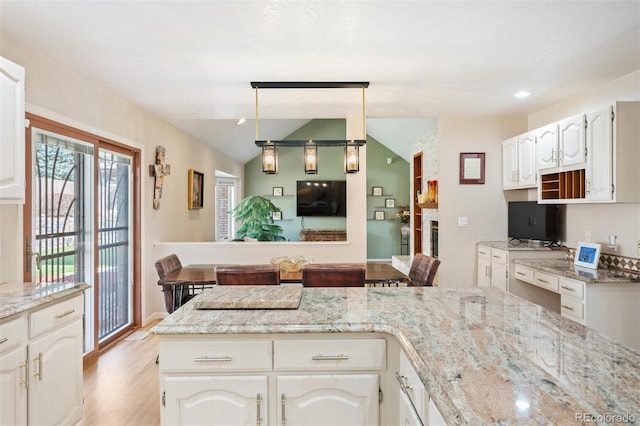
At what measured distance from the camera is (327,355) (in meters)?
1.45

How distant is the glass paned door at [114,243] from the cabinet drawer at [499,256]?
3.98 metres

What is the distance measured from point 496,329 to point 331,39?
192cm

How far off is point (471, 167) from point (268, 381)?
149 inches

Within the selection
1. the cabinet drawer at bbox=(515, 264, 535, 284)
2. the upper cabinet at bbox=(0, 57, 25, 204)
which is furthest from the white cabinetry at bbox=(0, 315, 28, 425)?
the cabinet drawer at bbox=(515, 264, 535, 284)

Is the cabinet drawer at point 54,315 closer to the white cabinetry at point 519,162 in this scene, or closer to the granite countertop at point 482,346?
the granite countertop at point 482,346

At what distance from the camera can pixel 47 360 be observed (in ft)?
5.99

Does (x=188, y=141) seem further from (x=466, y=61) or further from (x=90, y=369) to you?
(x=466, y=61)

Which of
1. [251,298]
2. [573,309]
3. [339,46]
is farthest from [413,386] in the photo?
[573,309]

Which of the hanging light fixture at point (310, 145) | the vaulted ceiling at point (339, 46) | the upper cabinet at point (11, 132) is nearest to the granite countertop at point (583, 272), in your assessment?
the vaulted ceiling at point (339, 46)

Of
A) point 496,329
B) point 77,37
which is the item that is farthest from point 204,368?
point 77,37

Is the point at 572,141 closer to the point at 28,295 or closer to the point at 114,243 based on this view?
the point at 28,295

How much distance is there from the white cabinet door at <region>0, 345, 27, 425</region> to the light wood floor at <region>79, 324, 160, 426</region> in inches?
28.2

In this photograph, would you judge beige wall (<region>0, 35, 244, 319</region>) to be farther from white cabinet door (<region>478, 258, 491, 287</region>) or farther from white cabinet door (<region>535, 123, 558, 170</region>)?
white cabinet door (<region>535, 123, 558, 170</region>)

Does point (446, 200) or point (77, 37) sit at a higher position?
point (77, 37)
